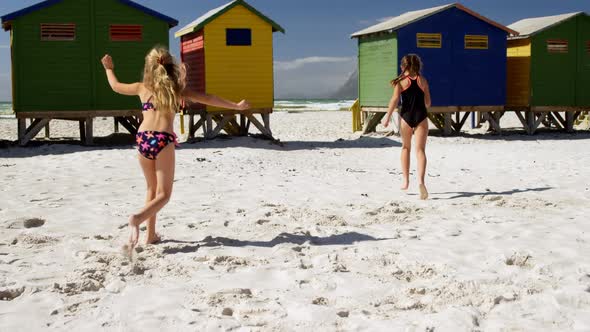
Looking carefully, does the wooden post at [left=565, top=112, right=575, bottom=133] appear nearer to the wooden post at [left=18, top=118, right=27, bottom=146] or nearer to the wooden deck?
the wooden deck

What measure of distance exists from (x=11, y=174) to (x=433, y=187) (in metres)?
6.91

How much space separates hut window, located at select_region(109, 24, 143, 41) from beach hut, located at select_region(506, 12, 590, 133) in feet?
38.7

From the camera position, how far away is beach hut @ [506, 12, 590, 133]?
2119cm

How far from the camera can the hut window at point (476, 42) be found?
20.2 m

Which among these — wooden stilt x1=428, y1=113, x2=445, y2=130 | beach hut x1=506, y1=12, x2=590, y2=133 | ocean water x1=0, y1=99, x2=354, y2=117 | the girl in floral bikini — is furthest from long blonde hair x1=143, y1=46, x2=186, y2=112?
ocean water x1=0, y1=99, x2=354, y2=117

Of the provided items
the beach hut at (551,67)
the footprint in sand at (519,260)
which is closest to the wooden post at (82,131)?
the beach hut at (551,67)

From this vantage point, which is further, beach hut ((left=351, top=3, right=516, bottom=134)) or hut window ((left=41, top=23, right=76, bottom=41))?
beach hut ((left=351, top=3, right=516, bottom=134))

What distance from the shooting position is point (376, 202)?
828 centimetres

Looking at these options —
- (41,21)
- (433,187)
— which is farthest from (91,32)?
(433,187)

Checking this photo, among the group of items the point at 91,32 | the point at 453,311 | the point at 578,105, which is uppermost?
the point at 91,32

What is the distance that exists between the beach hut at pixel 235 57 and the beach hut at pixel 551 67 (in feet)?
27.3

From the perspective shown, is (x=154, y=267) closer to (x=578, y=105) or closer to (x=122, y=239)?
(x=122, y=239)

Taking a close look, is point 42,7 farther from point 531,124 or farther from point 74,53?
point 531,124

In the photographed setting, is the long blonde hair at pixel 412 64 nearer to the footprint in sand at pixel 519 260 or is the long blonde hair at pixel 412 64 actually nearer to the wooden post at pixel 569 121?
the footprint in sand at pixel 519 260
